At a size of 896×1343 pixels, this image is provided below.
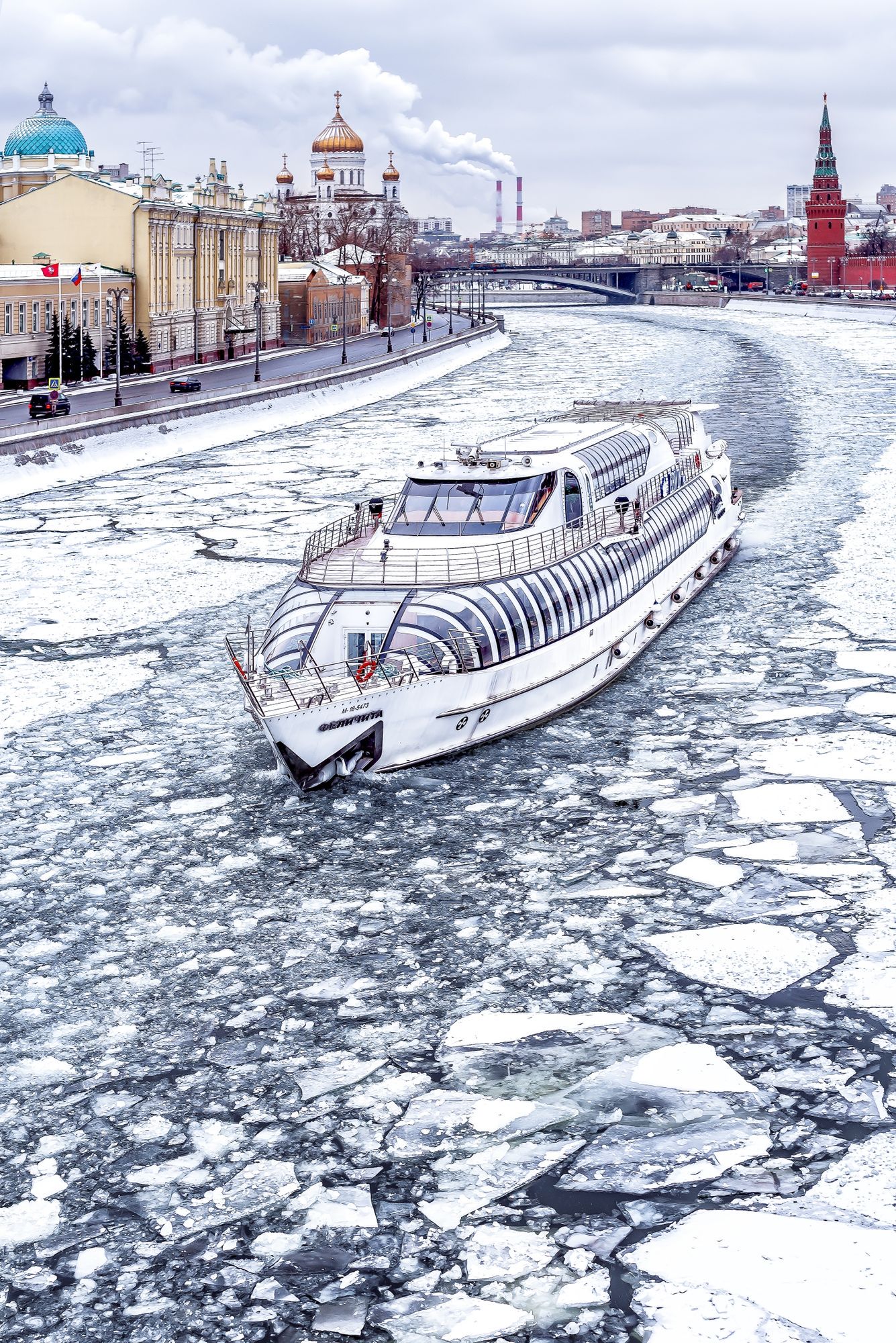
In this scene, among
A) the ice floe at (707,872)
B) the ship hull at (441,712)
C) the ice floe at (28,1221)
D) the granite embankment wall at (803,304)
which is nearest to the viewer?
the ice floe at (28,1221)

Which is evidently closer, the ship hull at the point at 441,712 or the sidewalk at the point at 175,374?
the ship hull at the point at 441,712

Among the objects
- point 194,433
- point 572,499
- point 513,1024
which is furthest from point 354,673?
point 194,433

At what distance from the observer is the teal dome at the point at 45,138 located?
90562mm

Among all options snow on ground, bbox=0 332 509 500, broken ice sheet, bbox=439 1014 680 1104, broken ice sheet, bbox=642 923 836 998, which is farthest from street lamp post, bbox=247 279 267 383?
broken ice sheet, bbox=439 1014 680 1104

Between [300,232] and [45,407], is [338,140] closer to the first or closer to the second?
[300,232]

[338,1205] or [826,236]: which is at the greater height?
[826,236]

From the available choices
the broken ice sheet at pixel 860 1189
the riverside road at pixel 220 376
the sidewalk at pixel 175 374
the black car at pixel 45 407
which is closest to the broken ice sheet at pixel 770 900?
the broken ice sheet at pixel 860 1189

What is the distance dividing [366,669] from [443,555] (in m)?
3.19

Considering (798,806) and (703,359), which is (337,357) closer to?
(703,359)

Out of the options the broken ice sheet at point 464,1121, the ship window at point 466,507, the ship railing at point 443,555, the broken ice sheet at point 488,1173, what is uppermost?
the ship window at point 466,507

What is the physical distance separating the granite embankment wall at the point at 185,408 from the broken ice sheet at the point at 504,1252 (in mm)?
37985

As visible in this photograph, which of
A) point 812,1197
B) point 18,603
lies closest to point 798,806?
point 812,1197

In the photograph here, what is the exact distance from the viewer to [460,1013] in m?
13.6

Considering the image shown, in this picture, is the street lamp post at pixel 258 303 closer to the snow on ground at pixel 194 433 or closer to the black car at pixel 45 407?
the snow on ground at pixel 194 433
